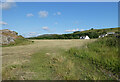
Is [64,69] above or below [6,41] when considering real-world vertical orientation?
below

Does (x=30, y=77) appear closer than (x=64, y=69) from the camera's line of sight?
Yes

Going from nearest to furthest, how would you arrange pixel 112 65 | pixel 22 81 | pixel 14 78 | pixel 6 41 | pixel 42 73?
1. pixel 22 81
2. pixel 14 78
3. pixel 42 73
4. pixel 112 65
5. pixel 6 41

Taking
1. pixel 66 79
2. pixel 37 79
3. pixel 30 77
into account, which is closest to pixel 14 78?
pixel 30 77

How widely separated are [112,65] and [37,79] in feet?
9.96

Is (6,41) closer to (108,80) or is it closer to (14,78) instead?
(14,78)

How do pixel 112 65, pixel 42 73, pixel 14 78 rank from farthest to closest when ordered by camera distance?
pixel 112 65 → pixel 42 73 → pixel 14 78

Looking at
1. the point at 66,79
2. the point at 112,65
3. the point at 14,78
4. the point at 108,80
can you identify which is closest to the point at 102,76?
the point at 108,80

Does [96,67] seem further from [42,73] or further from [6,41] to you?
[6,41]

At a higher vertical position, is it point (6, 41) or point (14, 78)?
point (6, 41)

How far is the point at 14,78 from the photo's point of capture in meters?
3.30

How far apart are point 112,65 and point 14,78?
381cm

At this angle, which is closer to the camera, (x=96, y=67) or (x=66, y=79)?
(x=66, y=79)

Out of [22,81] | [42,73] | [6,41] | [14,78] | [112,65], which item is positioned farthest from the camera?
[6,41]

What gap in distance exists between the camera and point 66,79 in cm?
312
